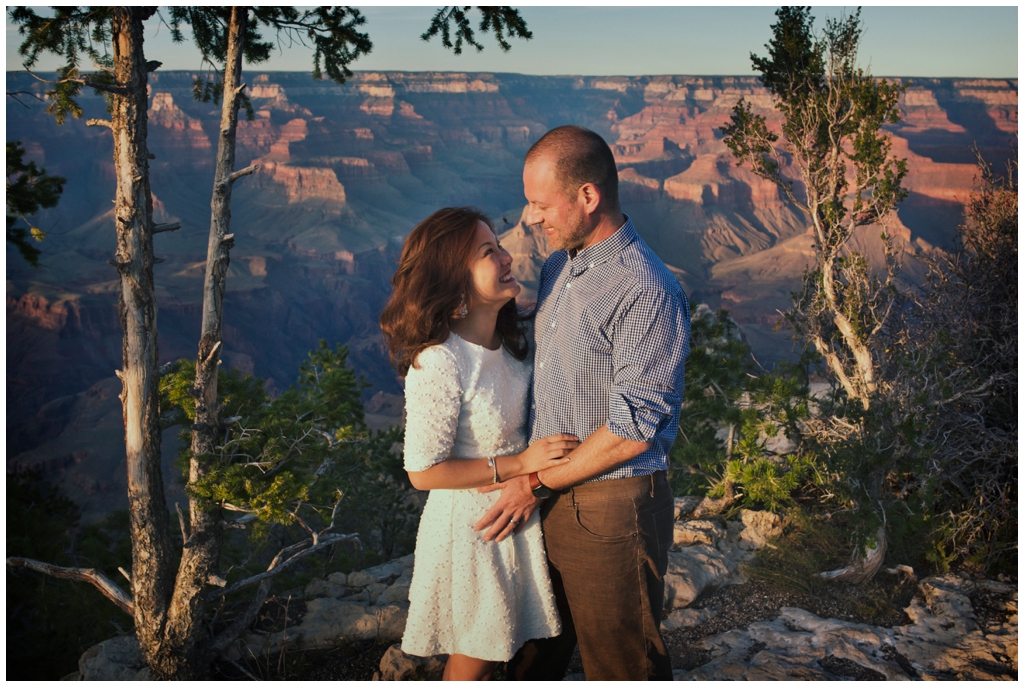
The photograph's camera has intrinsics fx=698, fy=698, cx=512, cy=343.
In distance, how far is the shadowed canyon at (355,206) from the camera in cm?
3497

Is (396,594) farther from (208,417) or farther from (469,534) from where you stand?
(469,534)

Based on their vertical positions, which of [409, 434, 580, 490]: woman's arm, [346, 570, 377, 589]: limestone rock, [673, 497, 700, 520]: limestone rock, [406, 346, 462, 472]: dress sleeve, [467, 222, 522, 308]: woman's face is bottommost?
[346, 570, 377, 589]: limestone rock

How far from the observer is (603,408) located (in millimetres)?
1968

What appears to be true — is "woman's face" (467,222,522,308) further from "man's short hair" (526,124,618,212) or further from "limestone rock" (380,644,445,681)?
"limestone rock" (380,644,445,681)

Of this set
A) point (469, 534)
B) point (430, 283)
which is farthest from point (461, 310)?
point (469, 534)

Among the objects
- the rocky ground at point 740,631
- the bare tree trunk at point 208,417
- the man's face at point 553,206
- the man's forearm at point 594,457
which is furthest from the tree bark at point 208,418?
the man's forearm at point 594,457

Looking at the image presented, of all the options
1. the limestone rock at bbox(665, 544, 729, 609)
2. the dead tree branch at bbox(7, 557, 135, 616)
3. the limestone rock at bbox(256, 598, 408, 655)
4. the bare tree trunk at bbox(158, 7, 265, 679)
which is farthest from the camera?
the limestone rock at bbox(665, 544, 729, 609)

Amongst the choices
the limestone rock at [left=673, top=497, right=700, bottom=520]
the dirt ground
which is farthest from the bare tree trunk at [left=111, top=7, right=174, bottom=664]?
the limestone rock at [left=673, top=497, right=700, bottom=520]

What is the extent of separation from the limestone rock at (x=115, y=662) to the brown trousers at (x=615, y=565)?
8.51 ft

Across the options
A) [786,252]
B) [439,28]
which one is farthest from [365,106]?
[439,28]

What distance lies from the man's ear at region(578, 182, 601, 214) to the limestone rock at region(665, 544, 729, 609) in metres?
2.46

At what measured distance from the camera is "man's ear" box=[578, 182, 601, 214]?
1.96 m

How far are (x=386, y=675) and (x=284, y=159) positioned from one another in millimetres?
64480

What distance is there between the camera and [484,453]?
2.03 metres
